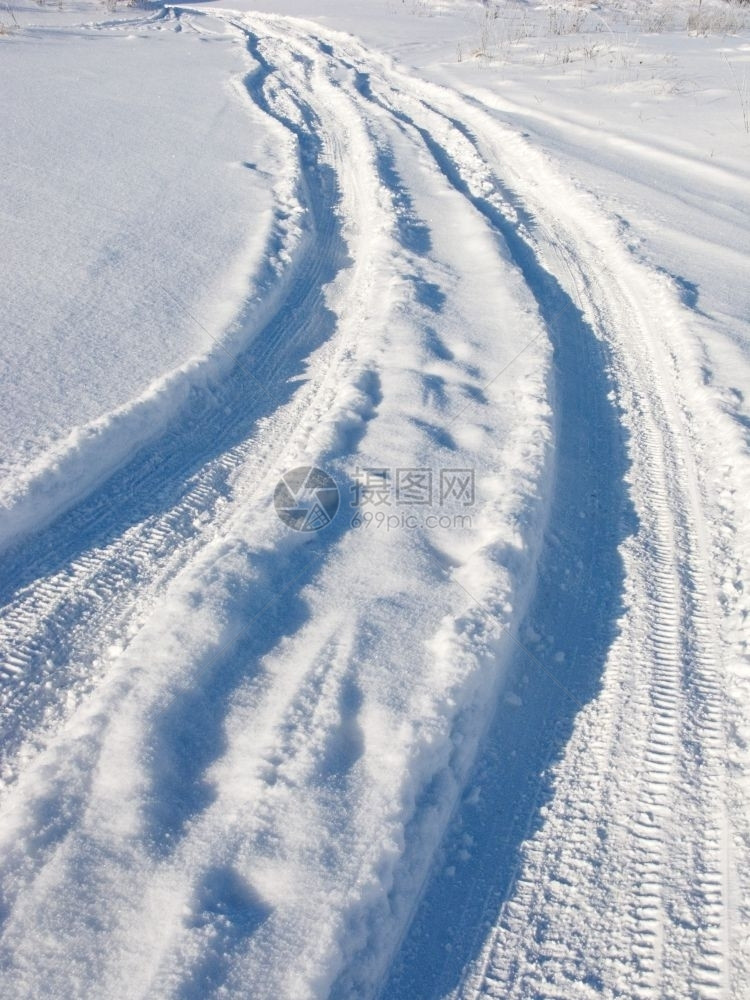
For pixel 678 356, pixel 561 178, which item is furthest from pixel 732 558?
pixel 561 178

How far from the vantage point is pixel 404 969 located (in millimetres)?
2020

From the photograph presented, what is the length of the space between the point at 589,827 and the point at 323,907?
0.85 m

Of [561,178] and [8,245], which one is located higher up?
[561,178]

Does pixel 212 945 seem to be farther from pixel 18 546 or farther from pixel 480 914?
pixel 18 546

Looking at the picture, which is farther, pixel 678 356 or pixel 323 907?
pixel 678 356

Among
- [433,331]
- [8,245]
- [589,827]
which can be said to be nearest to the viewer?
[589,827]

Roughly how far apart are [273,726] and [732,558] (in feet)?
6.88

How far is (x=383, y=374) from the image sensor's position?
4.17 meters

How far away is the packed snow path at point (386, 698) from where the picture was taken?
1.98 m

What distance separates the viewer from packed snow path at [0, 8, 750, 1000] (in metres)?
1.98

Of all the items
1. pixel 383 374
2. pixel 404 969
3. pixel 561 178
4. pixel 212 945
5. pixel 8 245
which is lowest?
pixel 404 969

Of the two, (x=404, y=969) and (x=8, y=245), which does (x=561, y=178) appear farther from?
(x=404, y=969)

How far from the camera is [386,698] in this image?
2516 mm

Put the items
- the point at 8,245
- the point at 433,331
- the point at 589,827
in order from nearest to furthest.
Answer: the point at 589,827 → the point at 433,331 → the point at 8,245
